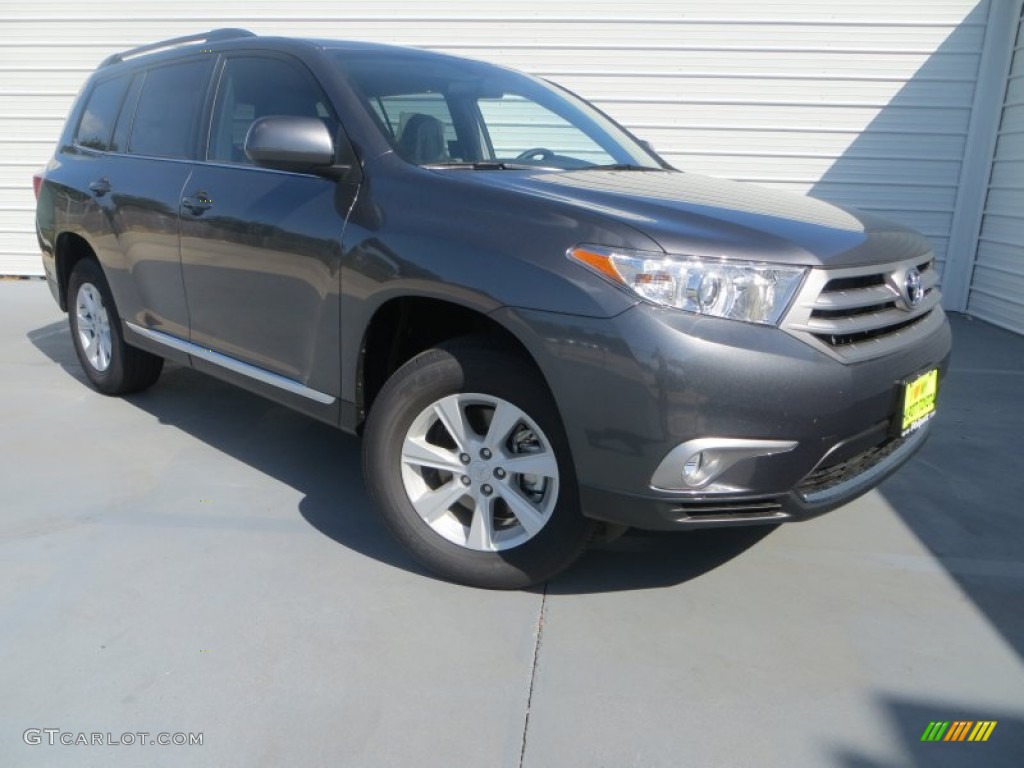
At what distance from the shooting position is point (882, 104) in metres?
7.31

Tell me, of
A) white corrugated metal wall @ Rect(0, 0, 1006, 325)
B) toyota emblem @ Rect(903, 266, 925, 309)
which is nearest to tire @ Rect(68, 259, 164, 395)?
toyota emblem @ Rect(903, 266, 925, 309)

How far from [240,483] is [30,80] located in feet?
22.8

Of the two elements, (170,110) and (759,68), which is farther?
(759,68)

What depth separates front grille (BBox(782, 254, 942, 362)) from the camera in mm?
2262

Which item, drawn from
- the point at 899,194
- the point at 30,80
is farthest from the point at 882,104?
the point at 30,80

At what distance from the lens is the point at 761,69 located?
289 inches

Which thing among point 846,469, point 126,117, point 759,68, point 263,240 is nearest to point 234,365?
point 263,240

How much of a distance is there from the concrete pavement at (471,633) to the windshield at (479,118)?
1.44 m

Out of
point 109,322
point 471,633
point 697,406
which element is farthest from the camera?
point 109,322

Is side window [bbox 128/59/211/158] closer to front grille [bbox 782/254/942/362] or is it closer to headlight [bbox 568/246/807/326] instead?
headlight [bbox 568/246/807/326]

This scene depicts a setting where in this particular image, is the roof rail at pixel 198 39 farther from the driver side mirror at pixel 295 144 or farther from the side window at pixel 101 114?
the driver side mirror at pixel 295 144

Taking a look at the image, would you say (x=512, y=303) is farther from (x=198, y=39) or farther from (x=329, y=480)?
(x=198, y=39)

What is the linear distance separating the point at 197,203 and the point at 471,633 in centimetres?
211

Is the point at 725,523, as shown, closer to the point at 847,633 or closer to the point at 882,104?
the point at 847,633
